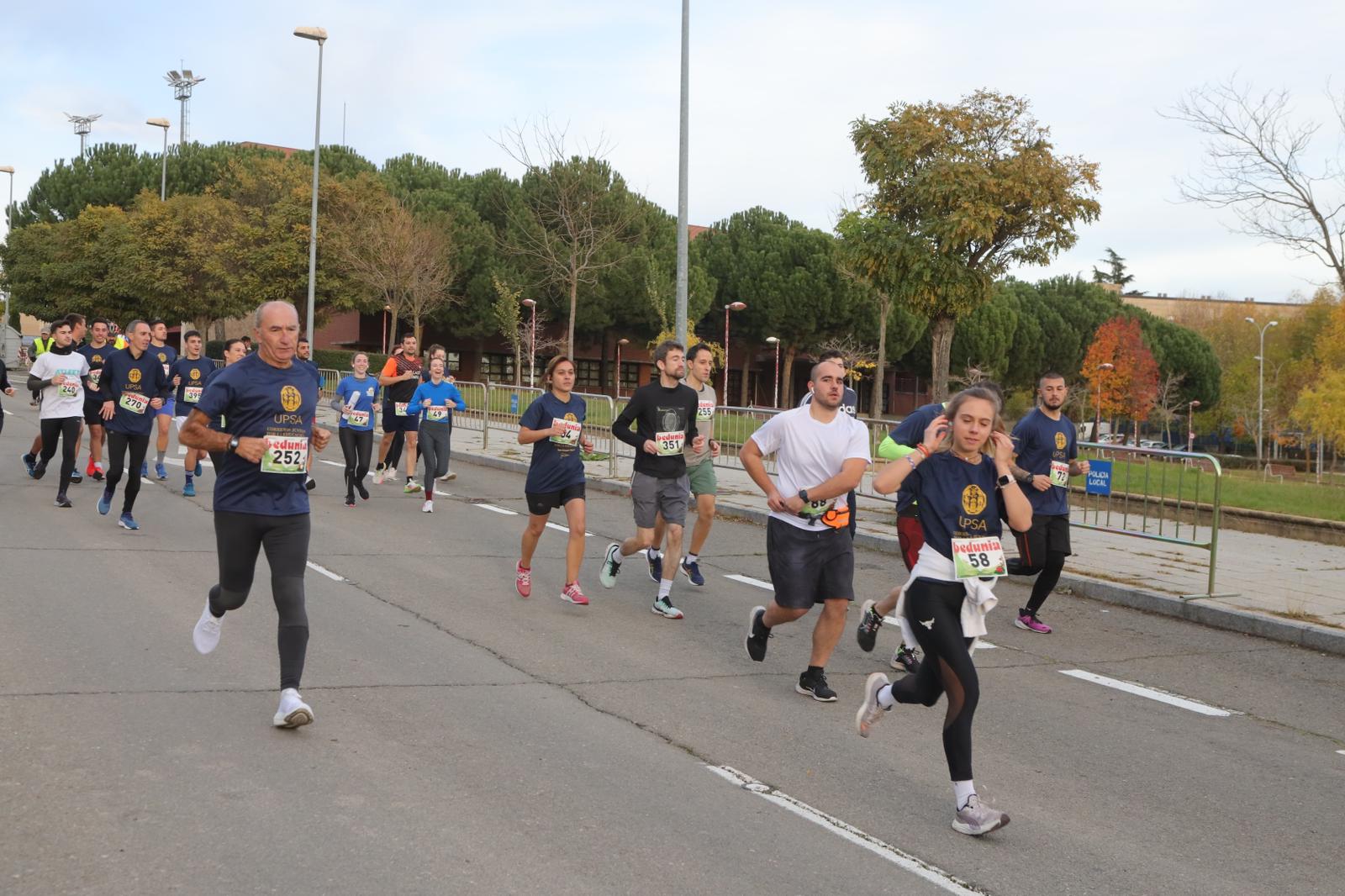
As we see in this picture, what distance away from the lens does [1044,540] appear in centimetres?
880

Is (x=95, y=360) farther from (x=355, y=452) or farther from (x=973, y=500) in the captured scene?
(x=973, y=500)

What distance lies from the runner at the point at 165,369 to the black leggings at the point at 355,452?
6.27 ft

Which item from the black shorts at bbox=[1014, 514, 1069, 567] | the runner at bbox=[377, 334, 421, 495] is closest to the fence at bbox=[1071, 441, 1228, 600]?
the black shorts at bbox=[1014, 514, 1069, 567]

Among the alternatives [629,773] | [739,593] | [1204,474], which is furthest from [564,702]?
[1204,474]

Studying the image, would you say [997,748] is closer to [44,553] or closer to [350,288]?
[44,553]

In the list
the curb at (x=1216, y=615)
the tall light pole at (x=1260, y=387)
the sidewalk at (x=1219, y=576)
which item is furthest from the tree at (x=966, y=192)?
the tall light pole at (x=1260, y=387)

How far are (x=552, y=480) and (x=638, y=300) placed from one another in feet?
168

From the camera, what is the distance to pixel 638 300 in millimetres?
59531

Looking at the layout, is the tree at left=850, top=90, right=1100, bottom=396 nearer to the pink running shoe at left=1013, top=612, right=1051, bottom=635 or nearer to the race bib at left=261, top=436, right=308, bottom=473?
the pink running shoe at left=1013, top=612, right=1051, bottom=635

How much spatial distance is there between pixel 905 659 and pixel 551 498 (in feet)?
9.13

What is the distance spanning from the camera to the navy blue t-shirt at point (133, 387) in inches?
447

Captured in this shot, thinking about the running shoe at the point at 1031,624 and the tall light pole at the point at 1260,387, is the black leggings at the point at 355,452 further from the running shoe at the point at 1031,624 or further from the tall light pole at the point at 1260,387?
the tall light pole at the point at 1260,387

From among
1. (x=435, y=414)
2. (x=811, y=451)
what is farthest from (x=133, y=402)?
(x=811, y=451)

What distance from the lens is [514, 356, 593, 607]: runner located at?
8.67 meters
